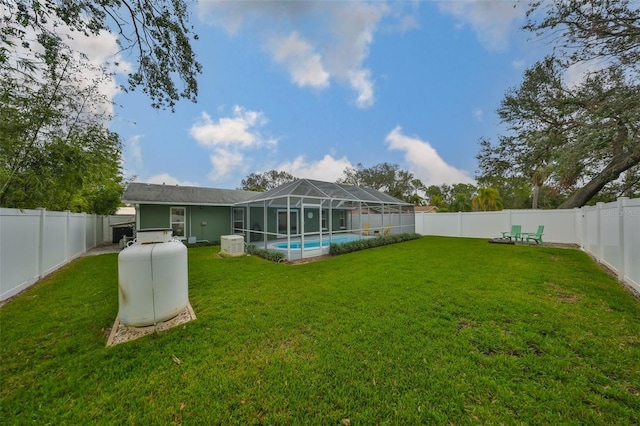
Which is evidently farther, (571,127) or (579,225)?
(579,225)

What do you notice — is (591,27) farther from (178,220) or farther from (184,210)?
(178,220)

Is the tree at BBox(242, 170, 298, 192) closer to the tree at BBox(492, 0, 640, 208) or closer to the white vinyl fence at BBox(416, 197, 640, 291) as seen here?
the white vinyl fence at BBox(416, 197, 640, 291)

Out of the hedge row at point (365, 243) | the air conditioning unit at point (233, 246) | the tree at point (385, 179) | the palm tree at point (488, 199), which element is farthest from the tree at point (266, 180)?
the air conditioning unit at point (233, 246)

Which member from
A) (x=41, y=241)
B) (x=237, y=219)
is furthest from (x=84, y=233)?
(x=237, y=219)

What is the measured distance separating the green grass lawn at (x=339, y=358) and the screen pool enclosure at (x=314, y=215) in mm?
4547

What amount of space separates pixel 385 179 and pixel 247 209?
77.5ft

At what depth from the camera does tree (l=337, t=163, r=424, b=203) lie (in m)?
30.9

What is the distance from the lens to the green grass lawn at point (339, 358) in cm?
197

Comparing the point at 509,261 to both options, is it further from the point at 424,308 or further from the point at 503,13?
the point at 503,13

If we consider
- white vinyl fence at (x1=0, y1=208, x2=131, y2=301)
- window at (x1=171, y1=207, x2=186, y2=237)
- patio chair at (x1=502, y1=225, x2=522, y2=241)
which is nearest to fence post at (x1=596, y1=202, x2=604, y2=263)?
patio chair at (x1=502, y1=225, x2=522, y2=241)

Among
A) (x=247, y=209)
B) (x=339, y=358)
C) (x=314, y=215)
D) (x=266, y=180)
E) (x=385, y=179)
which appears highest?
(x=266, y=180)

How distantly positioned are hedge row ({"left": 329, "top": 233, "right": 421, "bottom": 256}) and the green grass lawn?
443 centimetres

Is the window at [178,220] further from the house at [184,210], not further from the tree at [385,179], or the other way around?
the tree at [385,179]

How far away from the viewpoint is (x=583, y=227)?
30.6 ft
